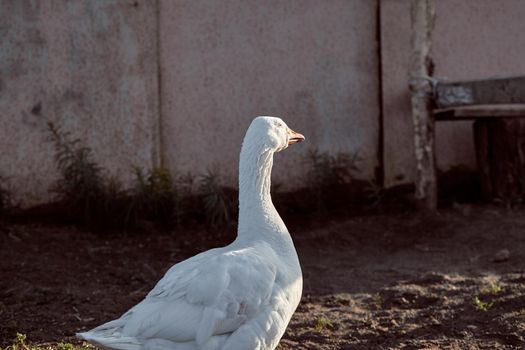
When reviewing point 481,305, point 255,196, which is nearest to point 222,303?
point 255,196

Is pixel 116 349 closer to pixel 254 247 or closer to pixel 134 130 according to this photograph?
pixel 254 247

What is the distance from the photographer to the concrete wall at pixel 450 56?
8.88 meters

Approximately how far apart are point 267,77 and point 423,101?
1.45 m

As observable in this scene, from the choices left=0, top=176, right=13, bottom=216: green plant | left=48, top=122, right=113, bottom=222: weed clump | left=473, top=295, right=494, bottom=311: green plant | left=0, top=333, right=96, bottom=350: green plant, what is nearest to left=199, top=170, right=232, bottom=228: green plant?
left=48, top=122, right=113, bottom=222: weed clump

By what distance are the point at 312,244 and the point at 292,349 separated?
101 inches

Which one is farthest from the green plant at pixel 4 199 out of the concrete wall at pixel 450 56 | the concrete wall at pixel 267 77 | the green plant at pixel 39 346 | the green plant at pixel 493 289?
the green plant at pixel 493 289

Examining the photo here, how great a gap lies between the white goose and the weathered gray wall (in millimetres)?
3695

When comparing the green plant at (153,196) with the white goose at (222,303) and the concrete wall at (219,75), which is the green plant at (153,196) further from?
the white goose at (222,303)

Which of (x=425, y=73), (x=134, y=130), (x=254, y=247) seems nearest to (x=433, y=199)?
(x=425, y=73)

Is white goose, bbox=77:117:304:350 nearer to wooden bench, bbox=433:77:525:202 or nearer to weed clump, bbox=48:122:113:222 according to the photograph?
weed clump, bbox=48:122:113:222

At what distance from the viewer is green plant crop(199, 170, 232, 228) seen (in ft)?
25.7

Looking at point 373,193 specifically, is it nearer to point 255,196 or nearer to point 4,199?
point 4,199

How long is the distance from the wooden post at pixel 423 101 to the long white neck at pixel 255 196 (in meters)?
3.83

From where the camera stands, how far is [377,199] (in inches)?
343
